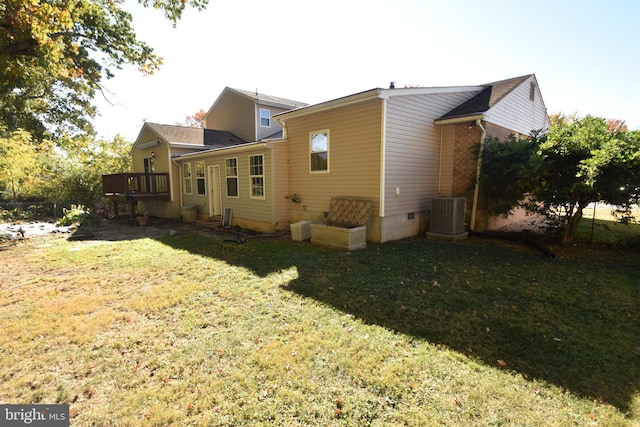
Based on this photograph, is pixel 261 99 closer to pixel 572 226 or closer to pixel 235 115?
pixel 235 115

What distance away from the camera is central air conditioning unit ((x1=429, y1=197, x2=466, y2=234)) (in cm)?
812

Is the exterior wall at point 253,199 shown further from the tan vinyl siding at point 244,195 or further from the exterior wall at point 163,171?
the exterior wall at point 163,171

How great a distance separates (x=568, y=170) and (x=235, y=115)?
1538 centimetres

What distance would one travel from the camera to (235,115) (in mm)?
16734

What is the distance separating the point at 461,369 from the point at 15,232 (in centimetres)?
1391

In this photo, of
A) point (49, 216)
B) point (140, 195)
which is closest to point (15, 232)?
point (140, 195)

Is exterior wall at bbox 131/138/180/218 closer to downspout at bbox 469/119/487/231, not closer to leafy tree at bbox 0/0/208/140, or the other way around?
leafy tree at bbox 0/0/208/140

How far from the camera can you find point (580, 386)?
251 cm

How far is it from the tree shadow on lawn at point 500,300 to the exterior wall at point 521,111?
443cm

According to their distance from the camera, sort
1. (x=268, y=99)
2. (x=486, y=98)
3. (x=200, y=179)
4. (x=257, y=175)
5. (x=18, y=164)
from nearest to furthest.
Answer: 1. (x=486, y=98)
2. (x=257, y=175)
3. (x=200, y=179)
4. (x=18, y=164)
5. (x=268, y=99)

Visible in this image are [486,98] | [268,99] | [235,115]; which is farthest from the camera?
[235,115]

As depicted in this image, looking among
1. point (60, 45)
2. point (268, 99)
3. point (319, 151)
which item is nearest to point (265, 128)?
point (268, 99)

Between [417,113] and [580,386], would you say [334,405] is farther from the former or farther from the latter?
[417,113]

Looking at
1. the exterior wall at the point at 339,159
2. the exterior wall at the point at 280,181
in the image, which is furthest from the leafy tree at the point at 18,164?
the exterior wall at the point at 339,159
